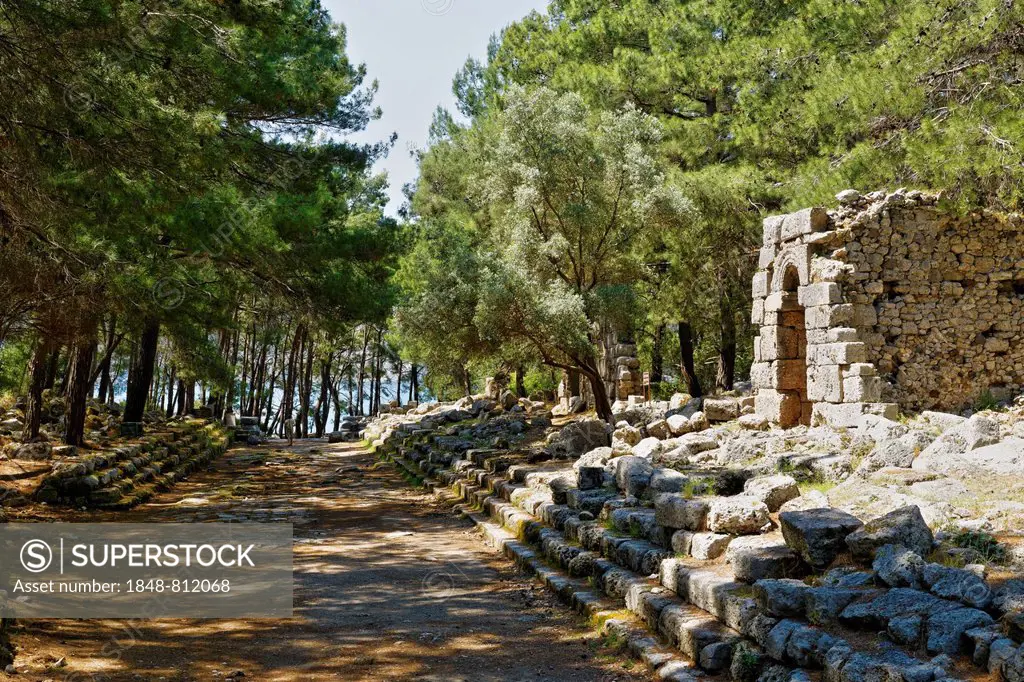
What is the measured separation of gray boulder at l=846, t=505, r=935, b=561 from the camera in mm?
5549

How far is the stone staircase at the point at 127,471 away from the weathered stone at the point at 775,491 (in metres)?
9.39

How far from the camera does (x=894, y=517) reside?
18.9 feet

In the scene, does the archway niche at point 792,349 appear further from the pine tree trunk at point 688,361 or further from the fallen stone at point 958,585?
the fallen stone at point 958,585

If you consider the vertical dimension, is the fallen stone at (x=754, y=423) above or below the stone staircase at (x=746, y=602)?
above

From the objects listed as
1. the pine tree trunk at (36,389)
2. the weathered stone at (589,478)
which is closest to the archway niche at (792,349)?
the weathered stone at (589,478)

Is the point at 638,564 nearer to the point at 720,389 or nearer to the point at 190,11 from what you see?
the point at 190,11

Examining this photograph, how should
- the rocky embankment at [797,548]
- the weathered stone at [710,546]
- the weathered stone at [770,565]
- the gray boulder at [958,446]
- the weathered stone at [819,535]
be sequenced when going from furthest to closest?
the gray boulder at [958,446], the weathered stone at [710,546], the weathered stone at [770,565], the weathered stone at [819,535], the rocky embankment at [797,548]

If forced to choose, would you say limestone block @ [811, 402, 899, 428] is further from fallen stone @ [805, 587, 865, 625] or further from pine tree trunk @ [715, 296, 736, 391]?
pine tree trunk @ [715, 296, 736, 391]

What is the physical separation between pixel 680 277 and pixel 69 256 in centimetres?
1574

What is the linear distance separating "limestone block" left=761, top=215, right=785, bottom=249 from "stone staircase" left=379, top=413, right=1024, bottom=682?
21.3 ft

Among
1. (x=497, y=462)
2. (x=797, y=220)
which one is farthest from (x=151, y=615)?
(x=797, y=220)

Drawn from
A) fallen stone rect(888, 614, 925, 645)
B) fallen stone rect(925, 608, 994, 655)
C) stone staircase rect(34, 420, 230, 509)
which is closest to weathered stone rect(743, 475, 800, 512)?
fallen stone rect(888, 614, 925, 645)

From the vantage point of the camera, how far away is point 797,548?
5973 millimetres

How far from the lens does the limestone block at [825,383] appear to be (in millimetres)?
13164
